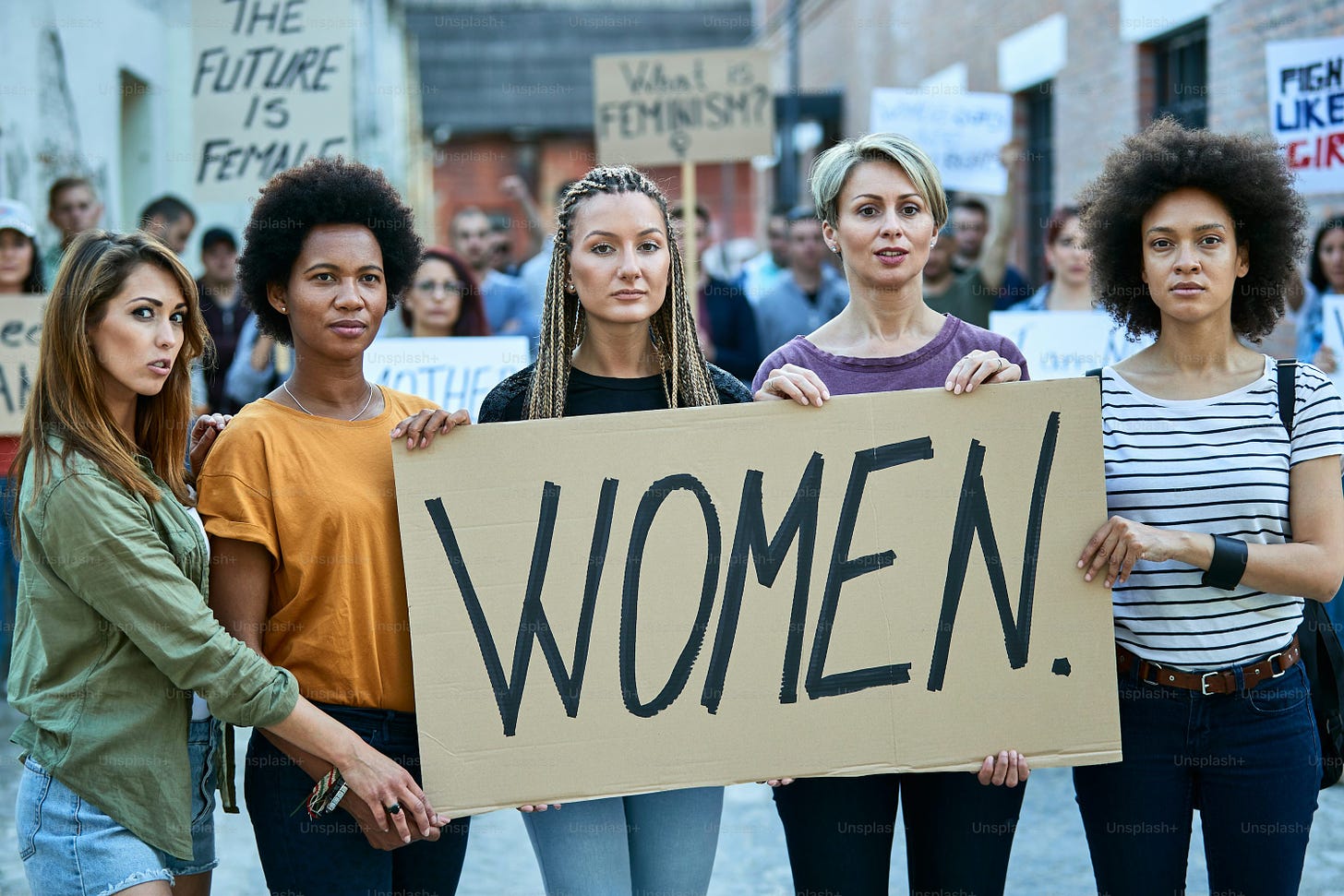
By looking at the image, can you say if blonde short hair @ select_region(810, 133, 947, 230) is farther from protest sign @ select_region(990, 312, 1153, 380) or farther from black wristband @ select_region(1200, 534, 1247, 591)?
protest sign @ select_region(990, 312, 1153, 380)

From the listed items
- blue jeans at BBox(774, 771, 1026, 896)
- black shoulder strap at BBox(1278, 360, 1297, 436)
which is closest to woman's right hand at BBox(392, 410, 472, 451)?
blue jeans at BBox(774, 771, 1026, 896)

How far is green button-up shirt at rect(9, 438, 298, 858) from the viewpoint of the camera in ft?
7.14

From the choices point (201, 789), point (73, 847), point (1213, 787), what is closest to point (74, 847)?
point (73, 847)

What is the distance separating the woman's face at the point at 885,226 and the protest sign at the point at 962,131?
502cm

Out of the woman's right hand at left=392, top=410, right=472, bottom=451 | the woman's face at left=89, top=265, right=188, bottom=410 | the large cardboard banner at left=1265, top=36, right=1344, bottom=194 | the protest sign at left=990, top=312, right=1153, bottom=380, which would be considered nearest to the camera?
the woman's face at left=89, top=265, right=188, bottom=410

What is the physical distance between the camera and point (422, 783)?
2.45m

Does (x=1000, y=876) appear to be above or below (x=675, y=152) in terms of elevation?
below

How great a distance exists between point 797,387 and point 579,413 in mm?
437

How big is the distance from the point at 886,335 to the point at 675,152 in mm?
5115

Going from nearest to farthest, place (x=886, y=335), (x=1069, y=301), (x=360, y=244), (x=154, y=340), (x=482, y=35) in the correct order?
(x=154, y=340)
(x=360, y=244)
(x=886, y=335)
(x=1069, y=301)
(x=482, y=35)

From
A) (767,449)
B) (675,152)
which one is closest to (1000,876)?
(767,449)

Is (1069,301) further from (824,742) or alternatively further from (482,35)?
(482,35)

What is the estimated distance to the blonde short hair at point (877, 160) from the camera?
2.74 m

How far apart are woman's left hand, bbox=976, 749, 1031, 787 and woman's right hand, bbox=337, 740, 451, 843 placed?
104cm
